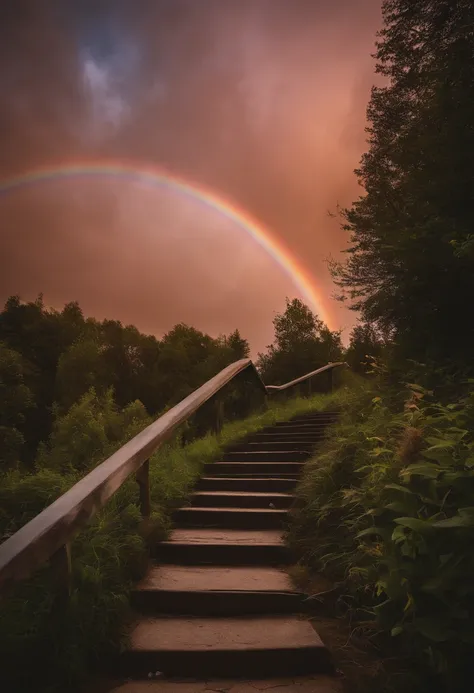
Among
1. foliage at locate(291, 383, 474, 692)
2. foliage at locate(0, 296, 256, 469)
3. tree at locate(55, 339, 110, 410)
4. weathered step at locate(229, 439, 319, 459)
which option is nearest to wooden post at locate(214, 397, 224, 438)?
weathered step at locate(229, 439, 319, 459)

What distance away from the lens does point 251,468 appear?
5207 millimetres

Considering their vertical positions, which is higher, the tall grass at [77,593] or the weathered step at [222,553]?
the tall grass at [77,593]

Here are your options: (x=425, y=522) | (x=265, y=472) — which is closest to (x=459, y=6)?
(x=265, y=472)

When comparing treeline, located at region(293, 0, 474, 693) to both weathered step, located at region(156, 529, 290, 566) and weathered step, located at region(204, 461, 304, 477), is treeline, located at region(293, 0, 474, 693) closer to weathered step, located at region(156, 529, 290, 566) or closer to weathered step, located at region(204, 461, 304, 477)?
weathered step, located at region(156, 529, 290, 566)

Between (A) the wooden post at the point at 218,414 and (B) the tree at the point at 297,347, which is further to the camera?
(B) the tree at the point at 297,347

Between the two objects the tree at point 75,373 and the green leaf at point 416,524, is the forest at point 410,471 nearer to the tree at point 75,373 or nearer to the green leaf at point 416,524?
the green leaf at point 416,524

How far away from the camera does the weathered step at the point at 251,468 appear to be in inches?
202

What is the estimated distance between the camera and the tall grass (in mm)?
1975

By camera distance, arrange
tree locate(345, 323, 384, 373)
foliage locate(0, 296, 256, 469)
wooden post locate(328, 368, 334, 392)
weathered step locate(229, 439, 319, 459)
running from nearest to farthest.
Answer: weathered step locate(229, 439, 319, 459)
tree locate(345, 323, 384, 373)
wooden post locate(328, 368, 334, 392)
foliage locate(0, 296, 256, 469)

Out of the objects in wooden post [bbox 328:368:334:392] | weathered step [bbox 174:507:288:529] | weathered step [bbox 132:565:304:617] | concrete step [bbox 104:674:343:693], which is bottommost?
concrete step [bbox 104:674:343:693]

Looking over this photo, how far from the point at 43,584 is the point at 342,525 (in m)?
1.79

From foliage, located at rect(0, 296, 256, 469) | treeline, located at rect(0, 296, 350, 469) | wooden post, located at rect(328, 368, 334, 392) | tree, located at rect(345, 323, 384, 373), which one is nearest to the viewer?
tree, located at rect(345, 323, 384, 373)

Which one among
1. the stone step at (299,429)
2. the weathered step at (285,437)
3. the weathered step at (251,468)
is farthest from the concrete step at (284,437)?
the weathered step at (251,468)

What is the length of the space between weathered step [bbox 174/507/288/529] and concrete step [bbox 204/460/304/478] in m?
1.18
